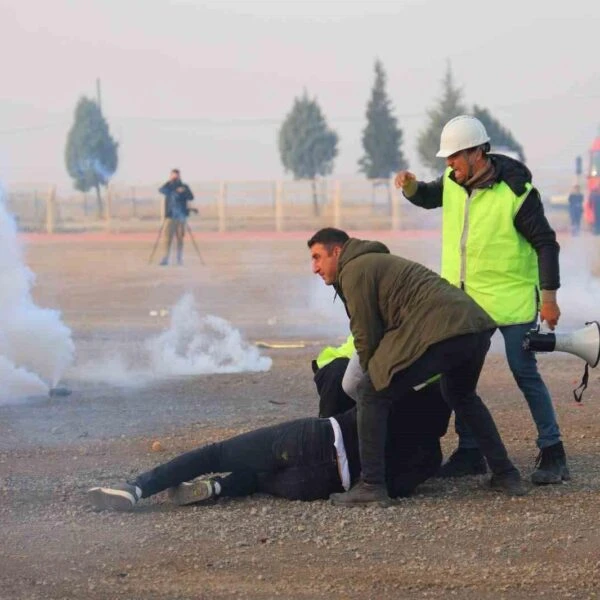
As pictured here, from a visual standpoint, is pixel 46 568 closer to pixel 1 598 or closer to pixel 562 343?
pixel 1 598

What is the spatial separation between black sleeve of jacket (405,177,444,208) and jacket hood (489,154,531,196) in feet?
1.37

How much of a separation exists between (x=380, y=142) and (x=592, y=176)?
31.7 metres

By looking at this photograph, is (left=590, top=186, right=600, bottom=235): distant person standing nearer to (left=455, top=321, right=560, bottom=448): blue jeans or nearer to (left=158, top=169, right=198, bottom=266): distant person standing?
(left=158, top=169, right=198, bottom=266): distant person standing

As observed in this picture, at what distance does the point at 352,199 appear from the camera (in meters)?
47.7

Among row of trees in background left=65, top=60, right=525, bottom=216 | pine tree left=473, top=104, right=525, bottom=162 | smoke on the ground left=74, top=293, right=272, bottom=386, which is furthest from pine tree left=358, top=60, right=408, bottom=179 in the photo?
smoke on the ground left=74, top=293, right=272, bottom=386

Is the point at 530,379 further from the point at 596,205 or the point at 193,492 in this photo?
the point at 596,205

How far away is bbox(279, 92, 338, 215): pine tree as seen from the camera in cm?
6862

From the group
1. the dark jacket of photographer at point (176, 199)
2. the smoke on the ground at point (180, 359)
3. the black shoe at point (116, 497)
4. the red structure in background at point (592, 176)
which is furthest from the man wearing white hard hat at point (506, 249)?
the red structure in background at point (592, 176)

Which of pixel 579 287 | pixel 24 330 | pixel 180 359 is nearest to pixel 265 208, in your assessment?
pixel 579 287

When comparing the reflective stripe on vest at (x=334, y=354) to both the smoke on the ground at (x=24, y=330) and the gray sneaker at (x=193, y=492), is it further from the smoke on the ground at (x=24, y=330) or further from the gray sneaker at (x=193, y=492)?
the smoke on the ground at (x=24, y=330)

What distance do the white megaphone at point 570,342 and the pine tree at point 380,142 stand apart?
195 feet

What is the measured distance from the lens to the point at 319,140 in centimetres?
6862

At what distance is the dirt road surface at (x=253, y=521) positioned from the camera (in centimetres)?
535

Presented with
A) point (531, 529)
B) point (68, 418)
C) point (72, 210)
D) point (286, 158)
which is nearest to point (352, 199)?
point (72, 210)
